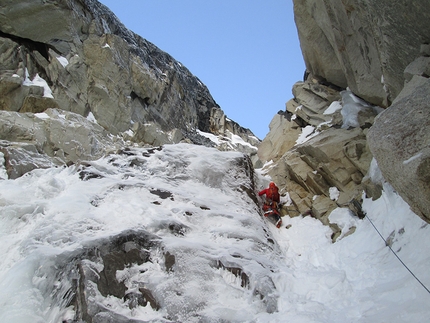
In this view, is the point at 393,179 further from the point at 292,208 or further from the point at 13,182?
the point at 13,182

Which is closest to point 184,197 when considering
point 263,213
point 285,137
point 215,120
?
point 263,213

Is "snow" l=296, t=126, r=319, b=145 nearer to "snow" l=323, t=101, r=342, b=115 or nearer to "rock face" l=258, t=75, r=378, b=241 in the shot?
"rock face" l=258, t=75, r=378, b=241

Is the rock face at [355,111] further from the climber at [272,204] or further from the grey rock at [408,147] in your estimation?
the climber at [272,204]

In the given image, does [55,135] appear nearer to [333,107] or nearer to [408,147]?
[333,107]

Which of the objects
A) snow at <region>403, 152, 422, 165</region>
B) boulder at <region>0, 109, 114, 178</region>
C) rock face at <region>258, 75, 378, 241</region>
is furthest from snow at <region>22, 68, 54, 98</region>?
snow at <region>403, 152, 422, 165</region>

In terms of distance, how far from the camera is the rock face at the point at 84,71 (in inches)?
1174

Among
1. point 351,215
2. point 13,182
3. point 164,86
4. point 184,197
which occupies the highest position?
point 164,86

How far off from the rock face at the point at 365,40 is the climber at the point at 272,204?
218 inches

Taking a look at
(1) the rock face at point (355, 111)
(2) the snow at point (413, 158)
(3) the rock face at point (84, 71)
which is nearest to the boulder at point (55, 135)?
(3) the rock face at point (84, 71)

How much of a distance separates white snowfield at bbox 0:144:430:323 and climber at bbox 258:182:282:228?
0.76m

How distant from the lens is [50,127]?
23734mm

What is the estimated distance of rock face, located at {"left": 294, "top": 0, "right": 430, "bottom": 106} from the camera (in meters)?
9.27

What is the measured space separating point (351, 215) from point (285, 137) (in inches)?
373

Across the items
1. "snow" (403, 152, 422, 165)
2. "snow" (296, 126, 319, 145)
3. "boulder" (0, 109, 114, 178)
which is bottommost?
"snow" (403, 152, 422, 165)
